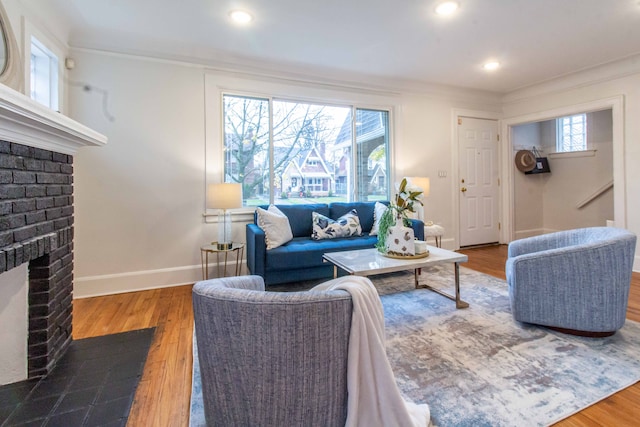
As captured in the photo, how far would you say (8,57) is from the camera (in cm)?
166

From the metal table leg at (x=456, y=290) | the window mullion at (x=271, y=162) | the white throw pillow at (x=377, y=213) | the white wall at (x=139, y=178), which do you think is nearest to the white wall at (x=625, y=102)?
the metal table leg at (x=456, y=290)

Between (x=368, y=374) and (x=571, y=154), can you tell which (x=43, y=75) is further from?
(x=571, y=154)

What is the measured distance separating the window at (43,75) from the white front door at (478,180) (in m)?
4.93

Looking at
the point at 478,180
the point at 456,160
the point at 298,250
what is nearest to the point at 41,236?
the point at 298,250

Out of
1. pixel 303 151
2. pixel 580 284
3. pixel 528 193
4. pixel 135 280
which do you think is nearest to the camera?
pixel 580 284

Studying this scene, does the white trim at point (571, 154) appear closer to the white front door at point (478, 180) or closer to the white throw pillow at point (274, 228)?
the white front door at point (478, 180)

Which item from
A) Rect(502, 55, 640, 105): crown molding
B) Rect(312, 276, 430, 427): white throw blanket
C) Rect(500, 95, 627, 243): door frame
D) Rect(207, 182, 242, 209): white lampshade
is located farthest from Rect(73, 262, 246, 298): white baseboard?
Rect(502, 55, 640, 105): crown molding

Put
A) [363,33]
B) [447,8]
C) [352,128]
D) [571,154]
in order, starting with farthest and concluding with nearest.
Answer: [571,154]
[352,128]
[363,33]
[447,8]

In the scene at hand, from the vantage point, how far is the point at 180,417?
1411 mm

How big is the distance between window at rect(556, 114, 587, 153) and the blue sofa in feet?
13.6

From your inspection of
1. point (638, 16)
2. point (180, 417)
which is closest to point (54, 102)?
point (180, 417)

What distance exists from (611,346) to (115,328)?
335 centimetres

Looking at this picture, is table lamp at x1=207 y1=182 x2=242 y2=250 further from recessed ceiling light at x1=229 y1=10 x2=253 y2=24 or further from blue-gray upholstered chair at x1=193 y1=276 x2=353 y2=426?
blue-gray upholstered chair at x1=193 y1=276 x2=353 y2=426

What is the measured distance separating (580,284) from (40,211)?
10.6ft
